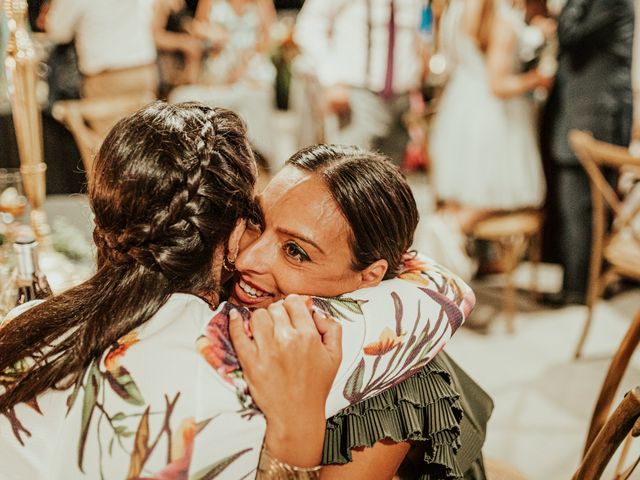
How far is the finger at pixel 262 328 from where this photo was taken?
0.75m

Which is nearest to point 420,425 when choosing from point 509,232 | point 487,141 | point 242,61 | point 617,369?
point 617,369

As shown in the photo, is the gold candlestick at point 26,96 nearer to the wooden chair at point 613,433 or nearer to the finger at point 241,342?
the finger at point 241,342

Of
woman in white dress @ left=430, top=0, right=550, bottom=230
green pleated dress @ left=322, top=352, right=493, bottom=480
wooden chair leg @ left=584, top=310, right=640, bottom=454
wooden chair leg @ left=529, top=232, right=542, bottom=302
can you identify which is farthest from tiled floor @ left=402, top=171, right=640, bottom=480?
green pleated dress @ left=322, top=352, right=493, bottom=480

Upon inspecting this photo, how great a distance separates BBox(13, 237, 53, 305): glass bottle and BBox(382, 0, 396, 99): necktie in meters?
2.93

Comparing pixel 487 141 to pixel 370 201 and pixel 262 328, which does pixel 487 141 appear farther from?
pixel 262 328

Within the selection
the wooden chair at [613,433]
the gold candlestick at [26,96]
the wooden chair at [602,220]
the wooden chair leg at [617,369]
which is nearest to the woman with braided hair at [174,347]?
the wooden chair at [613,433]

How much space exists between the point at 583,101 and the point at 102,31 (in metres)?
2.50

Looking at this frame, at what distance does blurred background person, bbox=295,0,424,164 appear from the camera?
3602mm

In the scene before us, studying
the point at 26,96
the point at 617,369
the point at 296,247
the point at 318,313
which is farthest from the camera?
the point at 26,96

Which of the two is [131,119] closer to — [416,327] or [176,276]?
[176,276]

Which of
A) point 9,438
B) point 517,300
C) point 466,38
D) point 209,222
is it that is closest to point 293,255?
point 209,222

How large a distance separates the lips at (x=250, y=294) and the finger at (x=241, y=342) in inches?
11.8

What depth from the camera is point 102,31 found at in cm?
353

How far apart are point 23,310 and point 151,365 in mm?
326
